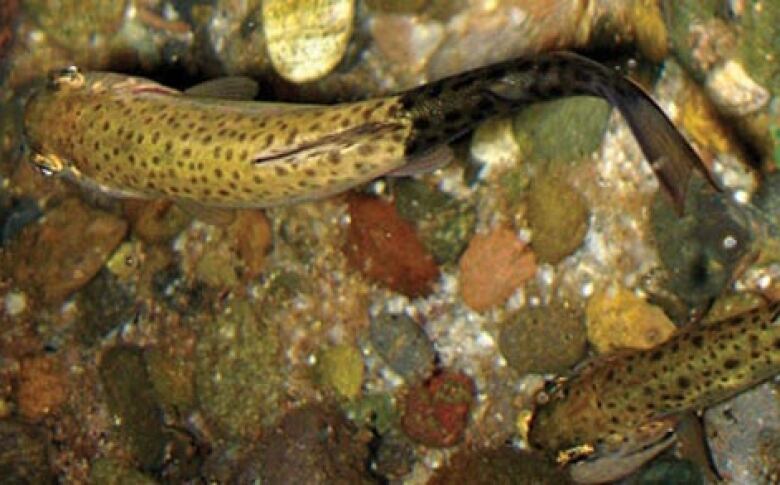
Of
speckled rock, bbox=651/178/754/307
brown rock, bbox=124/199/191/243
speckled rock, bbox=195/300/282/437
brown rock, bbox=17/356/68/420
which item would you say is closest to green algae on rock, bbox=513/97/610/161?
speckled rock, bbox=651/178/754/307

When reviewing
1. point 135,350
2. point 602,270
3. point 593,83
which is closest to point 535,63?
point 593,83

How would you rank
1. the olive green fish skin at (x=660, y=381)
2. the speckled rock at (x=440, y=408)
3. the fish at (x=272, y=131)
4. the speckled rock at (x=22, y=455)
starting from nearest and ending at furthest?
1. the fish at (x=272, y=131)
2. the olive green fish skin at (x=660, y=381)
3. the speckled rock at (x=440, y=408)
4. the speckled rock at (x=22, y=455)

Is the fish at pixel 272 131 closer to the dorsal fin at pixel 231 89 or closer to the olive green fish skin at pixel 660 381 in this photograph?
the dorsal fin at pixel 231 89

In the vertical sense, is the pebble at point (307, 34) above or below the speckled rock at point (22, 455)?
above

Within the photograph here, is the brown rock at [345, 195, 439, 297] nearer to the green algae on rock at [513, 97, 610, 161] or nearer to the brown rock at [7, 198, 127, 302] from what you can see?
the green algae on rock at [513, 97, 610, 161]

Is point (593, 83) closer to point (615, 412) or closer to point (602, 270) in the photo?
point (602, 270)

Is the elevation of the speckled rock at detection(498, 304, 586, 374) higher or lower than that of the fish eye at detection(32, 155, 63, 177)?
lower

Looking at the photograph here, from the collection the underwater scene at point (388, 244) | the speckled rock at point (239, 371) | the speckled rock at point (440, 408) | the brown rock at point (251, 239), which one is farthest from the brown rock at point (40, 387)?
the speckled rock at point (440, 408)
